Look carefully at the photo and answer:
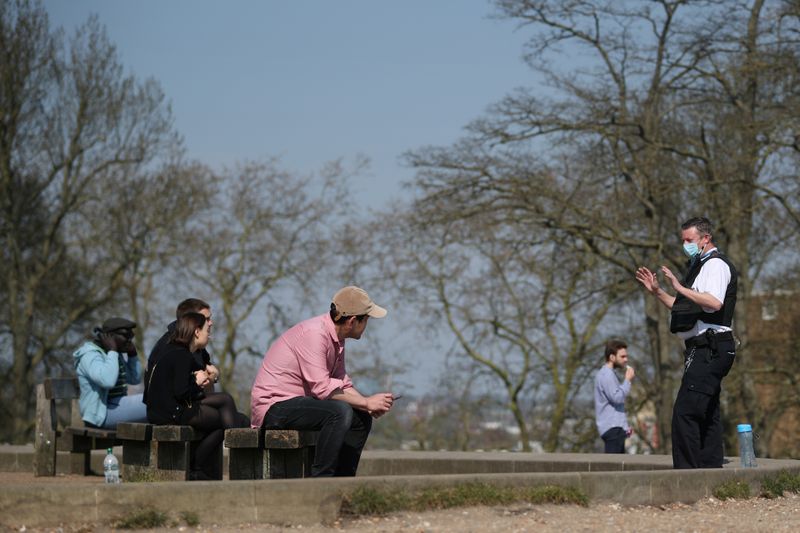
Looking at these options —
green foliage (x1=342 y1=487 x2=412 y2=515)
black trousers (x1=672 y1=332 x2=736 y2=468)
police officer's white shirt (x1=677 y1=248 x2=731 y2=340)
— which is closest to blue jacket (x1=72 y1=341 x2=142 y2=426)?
green foliage (x1=342 y1=487 x2=412 y2=515)

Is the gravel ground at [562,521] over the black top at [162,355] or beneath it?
beneath

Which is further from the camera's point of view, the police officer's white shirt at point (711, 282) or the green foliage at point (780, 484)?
the green foliage at point (780, 484)

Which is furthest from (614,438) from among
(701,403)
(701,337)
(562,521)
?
(562,521)

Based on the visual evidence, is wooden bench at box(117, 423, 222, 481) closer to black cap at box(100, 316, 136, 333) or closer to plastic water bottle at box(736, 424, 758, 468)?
black cap at box(100, 316, 136, 333)

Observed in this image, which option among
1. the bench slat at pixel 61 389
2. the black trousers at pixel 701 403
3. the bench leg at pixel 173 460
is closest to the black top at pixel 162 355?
the bench leg at pixel 173 460

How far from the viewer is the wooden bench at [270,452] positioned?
7.57 m

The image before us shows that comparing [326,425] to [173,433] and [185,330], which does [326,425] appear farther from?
[185,330]

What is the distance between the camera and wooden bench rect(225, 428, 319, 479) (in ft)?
24.8

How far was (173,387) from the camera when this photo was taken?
8258 millimetres

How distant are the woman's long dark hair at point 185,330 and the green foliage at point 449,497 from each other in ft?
7.32

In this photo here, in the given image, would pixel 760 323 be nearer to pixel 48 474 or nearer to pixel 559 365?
pixel 559 365

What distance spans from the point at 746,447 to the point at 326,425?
11.6 ft

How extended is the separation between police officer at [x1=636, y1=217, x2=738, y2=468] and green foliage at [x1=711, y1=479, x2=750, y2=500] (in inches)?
19.6

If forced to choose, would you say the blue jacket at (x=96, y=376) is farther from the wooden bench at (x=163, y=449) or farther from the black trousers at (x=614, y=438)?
the black trousers at (x=614, y=438)
